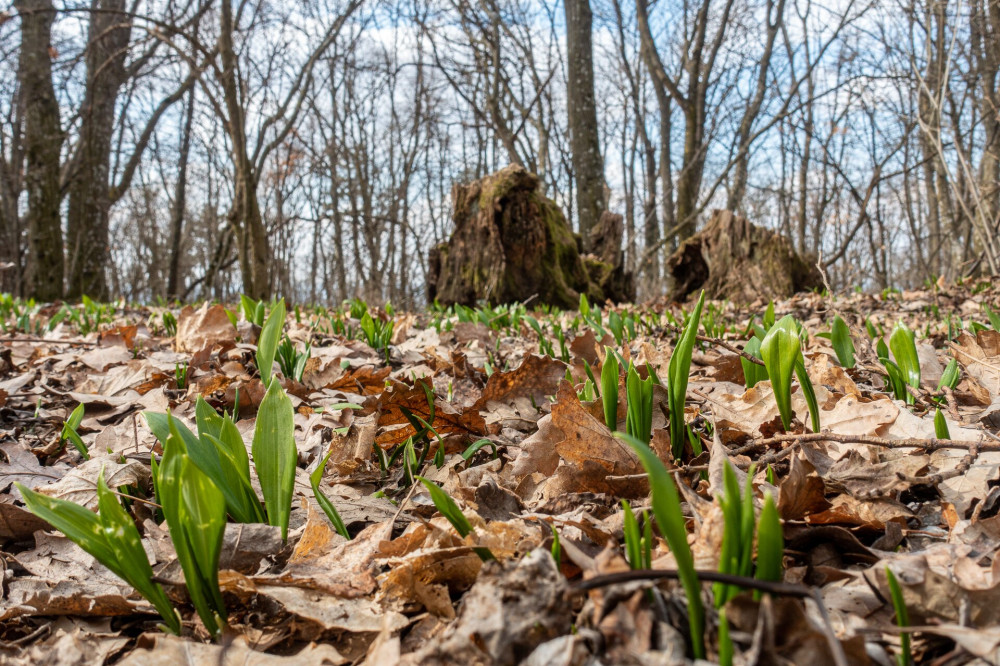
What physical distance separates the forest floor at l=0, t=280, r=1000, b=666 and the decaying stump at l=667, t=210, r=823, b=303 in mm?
6009

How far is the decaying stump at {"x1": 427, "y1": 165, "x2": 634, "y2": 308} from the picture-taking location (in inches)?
303

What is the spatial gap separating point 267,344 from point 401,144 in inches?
635

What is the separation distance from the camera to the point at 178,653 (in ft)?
2.71

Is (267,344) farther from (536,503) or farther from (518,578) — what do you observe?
(518,578)

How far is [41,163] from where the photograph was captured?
9.41m

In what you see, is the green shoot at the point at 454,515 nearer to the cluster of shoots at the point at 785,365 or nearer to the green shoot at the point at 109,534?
the green shoot at the point at 109,534

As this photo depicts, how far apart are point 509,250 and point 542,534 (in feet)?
22.8

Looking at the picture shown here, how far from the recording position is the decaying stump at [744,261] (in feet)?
25.1

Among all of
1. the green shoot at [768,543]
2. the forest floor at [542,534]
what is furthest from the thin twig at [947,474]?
the green shoot at [768,543]

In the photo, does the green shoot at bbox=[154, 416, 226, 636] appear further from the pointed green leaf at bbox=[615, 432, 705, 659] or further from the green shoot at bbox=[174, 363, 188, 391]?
the green shoot at bbox=[174, 363, 188, 391]

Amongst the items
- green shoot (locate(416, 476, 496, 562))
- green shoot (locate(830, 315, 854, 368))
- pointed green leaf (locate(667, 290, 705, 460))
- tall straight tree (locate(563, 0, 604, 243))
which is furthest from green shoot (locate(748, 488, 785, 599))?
tall straight tree (locate(563, 0, 604, 243))

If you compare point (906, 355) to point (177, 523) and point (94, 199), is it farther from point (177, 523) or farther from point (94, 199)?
point (94, 199)

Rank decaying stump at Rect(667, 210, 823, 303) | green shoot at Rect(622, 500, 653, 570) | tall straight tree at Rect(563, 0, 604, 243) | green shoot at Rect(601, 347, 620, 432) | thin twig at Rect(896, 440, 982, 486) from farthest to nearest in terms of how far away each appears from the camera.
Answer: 1. tall straight tree at Rect(563, 0, 604, 243)
2. decaying stump at Rect(667, 210, 823, 303)
3. green shoot at Rect(601, 347, 620, 432)
4. thin twig at Rect(896, 440, 982, 486)
5. green shoot at Rect(622, 500, 653, 570)

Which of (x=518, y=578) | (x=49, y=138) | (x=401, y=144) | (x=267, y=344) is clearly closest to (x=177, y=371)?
(x=267, y=344)
